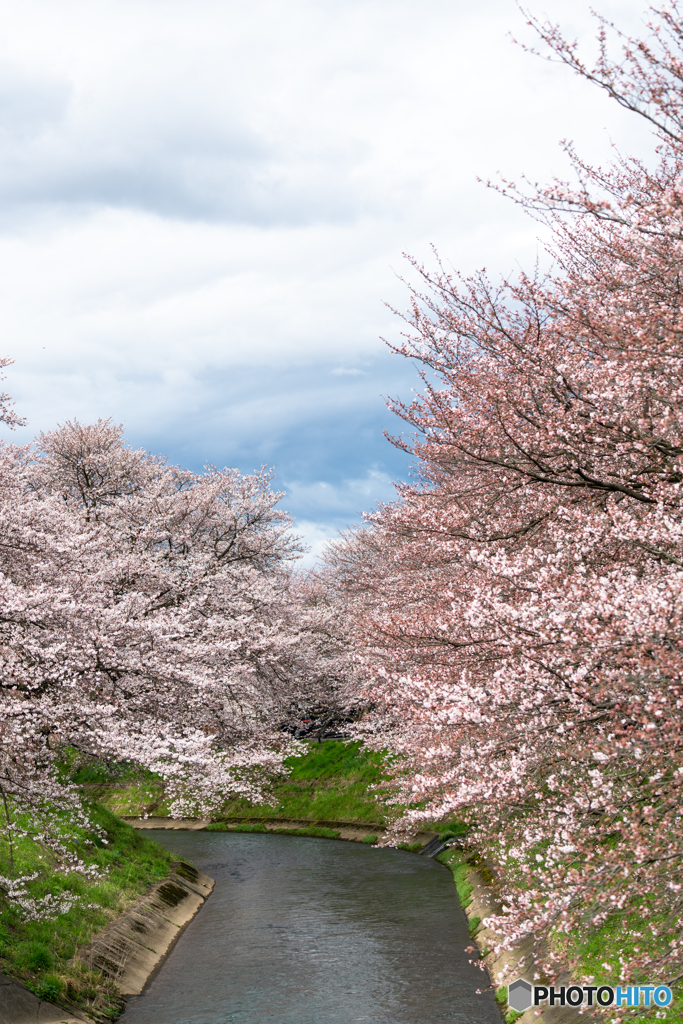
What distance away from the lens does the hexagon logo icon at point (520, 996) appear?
13390 millimetres

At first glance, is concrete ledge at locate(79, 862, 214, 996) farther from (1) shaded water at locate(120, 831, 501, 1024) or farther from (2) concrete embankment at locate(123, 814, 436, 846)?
(2) concrete embankment at locate(123, 814, 436, 846)

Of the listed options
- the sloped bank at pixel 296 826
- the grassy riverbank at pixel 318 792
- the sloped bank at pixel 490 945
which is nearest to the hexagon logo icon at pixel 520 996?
the sloped bank at pixel 490 945

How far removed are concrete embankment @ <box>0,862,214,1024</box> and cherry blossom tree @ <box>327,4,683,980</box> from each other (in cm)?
809

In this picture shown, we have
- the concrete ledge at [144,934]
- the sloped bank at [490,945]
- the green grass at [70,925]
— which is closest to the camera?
the sloped bank at [490,945]

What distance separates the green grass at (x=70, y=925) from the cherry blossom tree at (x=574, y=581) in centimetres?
855

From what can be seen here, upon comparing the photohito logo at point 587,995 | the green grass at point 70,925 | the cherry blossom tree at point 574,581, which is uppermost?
the cherry blossom tree at point 574,581

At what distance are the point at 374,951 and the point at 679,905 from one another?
42.7 feet

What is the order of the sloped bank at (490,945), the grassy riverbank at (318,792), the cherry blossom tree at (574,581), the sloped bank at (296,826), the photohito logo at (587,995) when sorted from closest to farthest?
the cherry blossom tree at (574,581), the photohito logo at (587,995), the sloped bank at (490,945), the sloped bank at (296,826), the grassy riverbank at (318,792)

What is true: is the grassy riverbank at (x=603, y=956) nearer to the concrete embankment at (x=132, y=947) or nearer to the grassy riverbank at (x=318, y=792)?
the concrete embankment at (x=132, y=947)

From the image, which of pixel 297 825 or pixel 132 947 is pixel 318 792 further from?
pixel 132 947

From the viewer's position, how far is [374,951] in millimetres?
18766

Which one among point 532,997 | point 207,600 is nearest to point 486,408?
point 532,997

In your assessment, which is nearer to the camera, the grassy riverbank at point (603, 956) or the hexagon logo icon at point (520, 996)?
the grassy riverbank at point (603, 956)

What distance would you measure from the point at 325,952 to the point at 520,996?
22.5 ft
